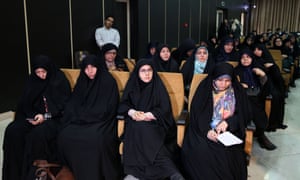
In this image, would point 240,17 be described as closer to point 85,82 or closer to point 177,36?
point 177,36

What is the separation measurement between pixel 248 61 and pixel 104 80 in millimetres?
1758

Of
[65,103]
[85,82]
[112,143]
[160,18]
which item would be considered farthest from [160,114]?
[160,18]

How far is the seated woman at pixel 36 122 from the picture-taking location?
2.35 m

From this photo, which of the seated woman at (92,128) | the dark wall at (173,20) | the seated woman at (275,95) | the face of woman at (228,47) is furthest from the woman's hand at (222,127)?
the dark wall at (173,20)

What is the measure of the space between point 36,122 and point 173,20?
25.5ft

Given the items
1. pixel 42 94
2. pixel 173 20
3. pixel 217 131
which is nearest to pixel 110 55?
pixel 42 94

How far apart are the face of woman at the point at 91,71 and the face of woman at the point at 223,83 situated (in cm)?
111

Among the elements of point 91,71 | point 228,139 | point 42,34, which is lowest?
point 228,139

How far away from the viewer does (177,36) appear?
9.98 m

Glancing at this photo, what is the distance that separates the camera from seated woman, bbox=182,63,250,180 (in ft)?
6.97

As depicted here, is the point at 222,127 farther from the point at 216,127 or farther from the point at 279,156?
the point at 279,156

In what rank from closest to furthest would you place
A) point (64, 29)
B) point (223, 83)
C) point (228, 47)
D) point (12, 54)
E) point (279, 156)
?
point (223, 83) → point (279, 156) → point (12, 54) → point (228, 47) → point (64, 29)

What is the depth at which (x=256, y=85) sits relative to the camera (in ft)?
10.9

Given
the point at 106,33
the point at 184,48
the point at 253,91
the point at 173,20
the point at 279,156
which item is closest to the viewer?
the point at 279,156
